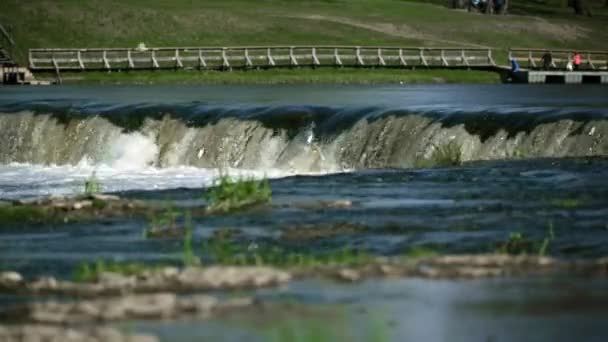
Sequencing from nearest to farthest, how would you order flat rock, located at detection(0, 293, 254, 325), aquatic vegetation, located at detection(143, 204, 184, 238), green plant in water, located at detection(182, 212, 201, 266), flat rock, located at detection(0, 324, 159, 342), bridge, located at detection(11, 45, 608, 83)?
→ 1. flat rock, located at detection(0, 324, 159, 342)
2. flat rock, located at detection(0, 293, 254, 325)
3. green plant in water, located at detection(182, 212, 201, 266)
4. aquatic vegetation, located at detection(143, 204, 184, 238)
5. bridge, located at detection(11, 45, 608, 83)

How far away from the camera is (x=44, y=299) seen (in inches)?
637

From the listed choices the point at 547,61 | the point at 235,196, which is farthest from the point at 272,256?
the point at 547,61

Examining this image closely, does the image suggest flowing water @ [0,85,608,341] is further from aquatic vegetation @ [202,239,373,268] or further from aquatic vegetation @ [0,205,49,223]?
aquatic vegetation @ [0,205,49,223]

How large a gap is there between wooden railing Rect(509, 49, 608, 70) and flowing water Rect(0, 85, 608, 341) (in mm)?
48433

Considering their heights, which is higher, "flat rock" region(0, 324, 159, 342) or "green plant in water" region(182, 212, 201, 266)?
"flat rock" region(0, 324, 159, 342)

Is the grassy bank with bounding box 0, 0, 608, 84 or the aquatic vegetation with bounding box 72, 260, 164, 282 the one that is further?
the grassy bank with bounding box 0, 0, 608, 84

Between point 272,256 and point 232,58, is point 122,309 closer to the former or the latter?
point 272,256

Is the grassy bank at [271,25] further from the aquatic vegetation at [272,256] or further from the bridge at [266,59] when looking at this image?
the aquatic vegetation at [272,256]

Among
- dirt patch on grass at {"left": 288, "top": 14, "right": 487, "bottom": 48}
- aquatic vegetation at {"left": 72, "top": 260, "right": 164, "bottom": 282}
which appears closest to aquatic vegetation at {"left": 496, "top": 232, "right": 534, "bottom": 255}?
aquatic vegetation at {"left": 72, "top": 260, "right": 164, "bottom": 282}

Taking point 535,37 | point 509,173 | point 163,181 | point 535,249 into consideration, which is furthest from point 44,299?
point 535,37

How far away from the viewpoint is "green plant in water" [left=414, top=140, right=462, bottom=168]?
106 ft

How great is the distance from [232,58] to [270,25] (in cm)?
1502

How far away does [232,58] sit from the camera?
3469 inches

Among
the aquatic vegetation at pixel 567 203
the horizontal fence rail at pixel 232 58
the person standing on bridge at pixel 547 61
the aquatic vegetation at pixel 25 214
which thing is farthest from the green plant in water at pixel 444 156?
the person standing on bridge at pixel 547 61
